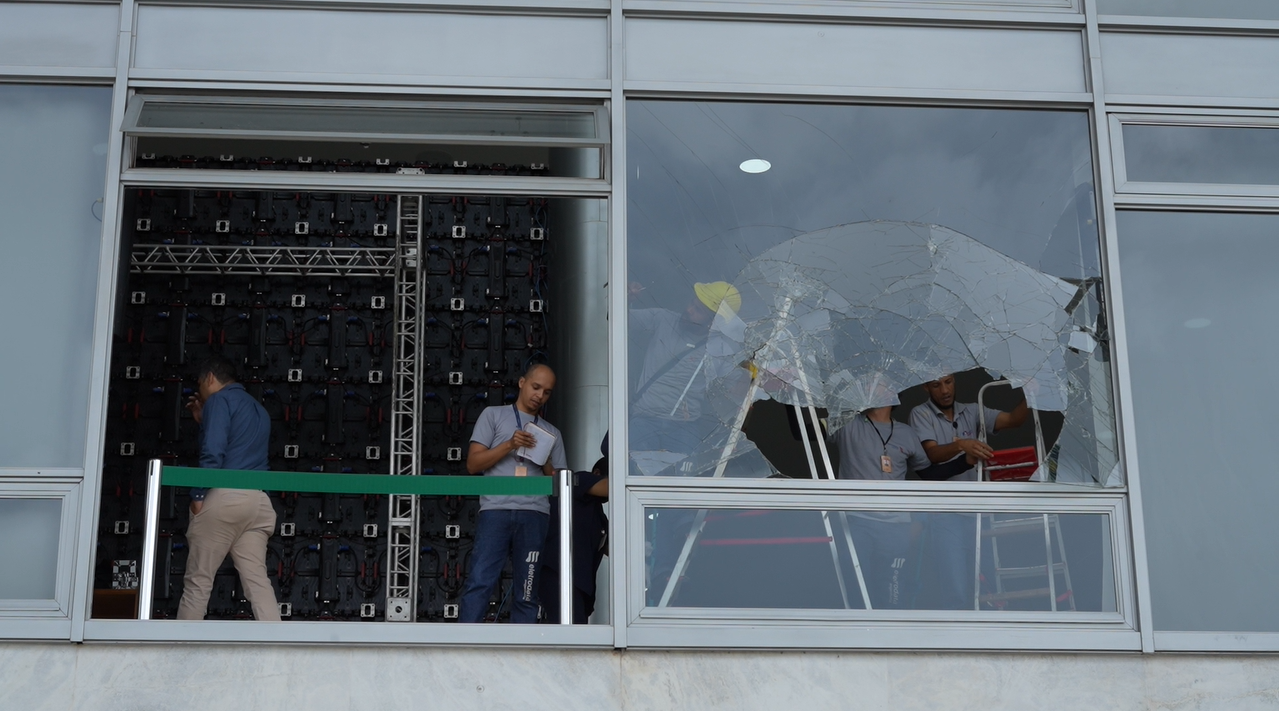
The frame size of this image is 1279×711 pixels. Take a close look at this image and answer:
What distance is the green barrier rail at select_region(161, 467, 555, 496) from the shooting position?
186 inches

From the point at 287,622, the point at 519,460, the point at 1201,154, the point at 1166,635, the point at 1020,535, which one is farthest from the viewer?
the point at 519,460

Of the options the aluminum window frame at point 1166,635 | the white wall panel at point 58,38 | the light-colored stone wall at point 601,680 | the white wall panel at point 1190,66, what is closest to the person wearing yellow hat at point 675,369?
the light-colored stone wall at point 601,680

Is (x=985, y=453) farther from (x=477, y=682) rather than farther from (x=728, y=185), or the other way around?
(x=477, y=682)

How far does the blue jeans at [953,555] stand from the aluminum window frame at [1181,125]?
5.13ft

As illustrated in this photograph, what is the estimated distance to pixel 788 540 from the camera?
4.83 metres

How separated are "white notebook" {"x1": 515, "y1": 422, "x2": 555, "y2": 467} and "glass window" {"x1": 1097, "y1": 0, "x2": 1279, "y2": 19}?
3089mm

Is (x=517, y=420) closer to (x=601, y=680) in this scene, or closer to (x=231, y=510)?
(x=231, y=510)

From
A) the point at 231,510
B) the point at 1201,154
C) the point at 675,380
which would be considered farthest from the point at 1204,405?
the point at 231,510

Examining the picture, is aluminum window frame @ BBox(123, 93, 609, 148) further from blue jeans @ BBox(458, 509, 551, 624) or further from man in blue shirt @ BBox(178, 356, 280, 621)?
blue jeans @ BBox(458, 509, 551, 624)

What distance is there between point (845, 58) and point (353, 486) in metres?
2.67

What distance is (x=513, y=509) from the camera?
5.77m

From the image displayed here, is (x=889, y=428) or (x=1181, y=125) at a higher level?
(x=1181, y=125)

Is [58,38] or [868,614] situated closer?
[868,614]

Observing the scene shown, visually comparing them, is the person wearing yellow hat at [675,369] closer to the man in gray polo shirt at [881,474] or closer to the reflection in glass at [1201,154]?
the man in gray polo shirt at [881,474]
